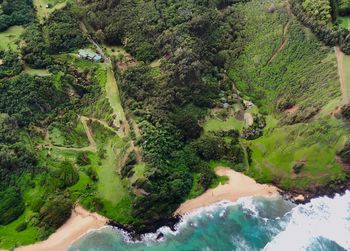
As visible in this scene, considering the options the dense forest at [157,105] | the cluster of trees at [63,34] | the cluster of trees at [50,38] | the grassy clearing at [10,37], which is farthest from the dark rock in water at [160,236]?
the grassy clearing at [10,37]

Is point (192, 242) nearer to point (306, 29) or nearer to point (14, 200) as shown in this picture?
point (14, 200)

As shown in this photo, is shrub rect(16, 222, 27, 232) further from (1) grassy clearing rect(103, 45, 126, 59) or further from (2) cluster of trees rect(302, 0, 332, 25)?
(2) cluster of trees rect(302, 0, 332, 25)

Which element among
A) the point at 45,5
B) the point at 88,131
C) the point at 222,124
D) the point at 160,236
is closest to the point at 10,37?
the point at 45,5

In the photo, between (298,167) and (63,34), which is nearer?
(298,167)

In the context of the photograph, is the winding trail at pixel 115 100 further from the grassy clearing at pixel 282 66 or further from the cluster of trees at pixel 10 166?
the grassy clearing at pixel 282 66

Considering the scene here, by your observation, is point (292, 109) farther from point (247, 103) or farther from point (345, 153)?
point (345, 153)

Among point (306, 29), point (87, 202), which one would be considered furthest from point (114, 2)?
point (87, 202)
